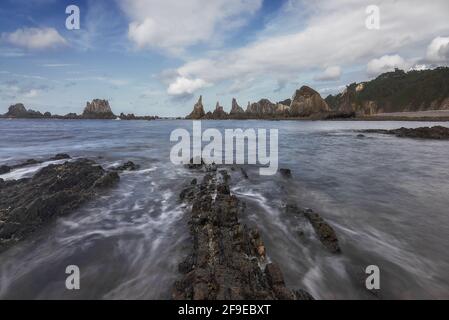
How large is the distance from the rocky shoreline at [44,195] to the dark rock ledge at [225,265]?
4.70m

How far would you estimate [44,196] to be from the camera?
9.28 metres

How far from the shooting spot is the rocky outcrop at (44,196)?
25.1ft

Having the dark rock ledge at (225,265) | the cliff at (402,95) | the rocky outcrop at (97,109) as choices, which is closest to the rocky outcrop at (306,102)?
the cliff at (402,95)

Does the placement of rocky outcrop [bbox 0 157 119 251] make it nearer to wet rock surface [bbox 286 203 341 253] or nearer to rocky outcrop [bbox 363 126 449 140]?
wet rock surface [bbox 286 203 341 253]

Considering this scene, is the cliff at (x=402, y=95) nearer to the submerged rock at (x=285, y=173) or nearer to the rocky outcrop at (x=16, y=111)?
the submerged rock at (x=285, y=173)

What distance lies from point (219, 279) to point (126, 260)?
2.97 meters

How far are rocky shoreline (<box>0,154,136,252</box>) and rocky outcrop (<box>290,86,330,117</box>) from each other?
11591 centimetres

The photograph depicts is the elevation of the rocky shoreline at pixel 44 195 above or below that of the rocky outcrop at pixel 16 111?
below

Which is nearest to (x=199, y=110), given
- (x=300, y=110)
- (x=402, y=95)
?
(x=300, y=110)

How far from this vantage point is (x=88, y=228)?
8.11 m

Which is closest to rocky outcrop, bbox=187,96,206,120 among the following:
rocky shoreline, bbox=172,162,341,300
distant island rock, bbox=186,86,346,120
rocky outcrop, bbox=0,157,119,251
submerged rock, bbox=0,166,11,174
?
distant island rock, bbox=186,86,346,120

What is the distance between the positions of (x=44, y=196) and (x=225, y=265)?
7.64m
